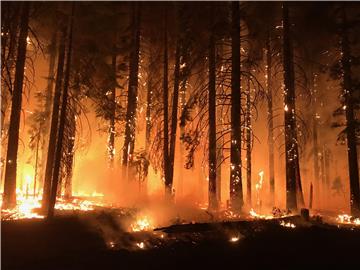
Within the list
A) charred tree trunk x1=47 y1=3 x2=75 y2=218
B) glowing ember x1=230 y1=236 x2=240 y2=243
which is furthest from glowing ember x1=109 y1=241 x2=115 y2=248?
glowing ember x1=230 y1=236 x2=240 y2=243

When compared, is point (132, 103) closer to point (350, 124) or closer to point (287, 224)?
point (287, 224)

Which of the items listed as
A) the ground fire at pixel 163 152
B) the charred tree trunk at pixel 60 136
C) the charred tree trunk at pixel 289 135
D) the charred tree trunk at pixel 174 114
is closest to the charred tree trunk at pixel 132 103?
the ground fire at pixel 163 152

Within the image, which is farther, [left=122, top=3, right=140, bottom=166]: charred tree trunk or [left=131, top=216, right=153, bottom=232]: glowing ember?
[left=122, top=3, right=140, bottom=166]: charred tree trunk

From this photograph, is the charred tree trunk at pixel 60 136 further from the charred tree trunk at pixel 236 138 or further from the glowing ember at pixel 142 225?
the charred tree trunk at pixel 236 138

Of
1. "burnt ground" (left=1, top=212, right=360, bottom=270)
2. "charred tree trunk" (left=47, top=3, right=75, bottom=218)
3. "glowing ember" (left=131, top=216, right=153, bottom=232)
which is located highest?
"charred tree trunk" (left=47, top=3, right=75, bottom=218)

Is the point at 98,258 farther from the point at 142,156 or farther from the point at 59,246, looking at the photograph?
the point at 142,156

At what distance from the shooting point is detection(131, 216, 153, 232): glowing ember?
14.2m

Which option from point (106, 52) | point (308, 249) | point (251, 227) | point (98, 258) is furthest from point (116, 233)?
point (106, 52)

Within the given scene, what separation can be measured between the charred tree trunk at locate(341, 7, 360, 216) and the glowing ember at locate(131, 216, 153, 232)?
11.4 metres

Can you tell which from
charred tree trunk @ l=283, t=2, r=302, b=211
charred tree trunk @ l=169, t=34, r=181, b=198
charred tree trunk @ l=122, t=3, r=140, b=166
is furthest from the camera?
charred tree trunk @ l=122, t=3, r=140, b=166

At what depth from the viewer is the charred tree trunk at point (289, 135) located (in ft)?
66.1

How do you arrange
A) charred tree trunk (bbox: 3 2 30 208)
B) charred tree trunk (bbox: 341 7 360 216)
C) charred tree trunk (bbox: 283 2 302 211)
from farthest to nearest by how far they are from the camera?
charred tree trunk (bbox: 341 7 360 216)
charred tree trunk (bbox: 283 2 302 211)
charred tree trunk (bbox: 3 2 30 208)

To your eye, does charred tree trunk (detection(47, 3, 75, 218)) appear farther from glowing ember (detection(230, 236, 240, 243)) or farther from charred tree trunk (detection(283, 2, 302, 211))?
charred tree trunk (detection(283, 2, 302, 211))

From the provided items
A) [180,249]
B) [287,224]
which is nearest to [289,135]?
[287,224]
